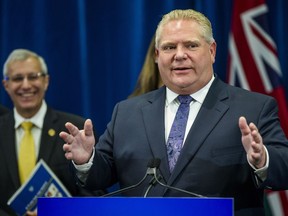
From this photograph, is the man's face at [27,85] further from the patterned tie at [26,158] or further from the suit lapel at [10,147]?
the patterned tie at [26,158]

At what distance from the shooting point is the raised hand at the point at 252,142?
2184mm

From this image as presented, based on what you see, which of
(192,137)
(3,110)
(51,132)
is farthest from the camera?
(3,110)

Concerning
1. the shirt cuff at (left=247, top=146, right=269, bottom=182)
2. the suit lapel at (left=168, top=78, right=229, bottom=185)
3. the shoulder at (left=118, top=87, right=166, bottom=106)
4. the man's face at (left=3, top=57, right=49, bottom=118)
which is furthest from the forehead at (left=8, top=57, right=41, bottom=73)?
the shirt cuff at (left=247, top=146, right=269, bottom=182)

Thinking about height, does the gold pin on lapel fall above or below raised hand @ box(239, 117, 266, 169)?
below

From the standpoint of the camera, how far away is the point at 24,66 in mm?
4160

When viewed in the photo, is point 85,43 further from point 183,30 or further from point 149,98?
point 183,30

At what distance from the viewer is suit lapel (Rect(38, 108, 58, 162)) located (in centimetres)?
390

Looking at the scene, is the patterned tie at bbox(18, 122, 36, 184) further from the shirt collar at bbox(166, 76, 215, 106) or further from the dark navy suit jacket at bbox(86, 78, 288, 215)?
the shirt collar at bbox(166, 76, 215, 106)

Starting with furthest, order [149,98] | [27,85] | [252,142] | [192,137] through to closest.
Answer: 1. [27,85]
2. [149,98]
3. [192,137]
4. [252,142]

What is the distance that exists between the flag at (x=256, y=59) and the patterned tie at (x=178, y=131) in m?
1.51

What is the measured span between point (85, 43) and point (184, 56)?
2.04 metres

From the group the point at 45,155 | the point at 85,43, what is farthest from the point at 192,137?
the point at 85,43

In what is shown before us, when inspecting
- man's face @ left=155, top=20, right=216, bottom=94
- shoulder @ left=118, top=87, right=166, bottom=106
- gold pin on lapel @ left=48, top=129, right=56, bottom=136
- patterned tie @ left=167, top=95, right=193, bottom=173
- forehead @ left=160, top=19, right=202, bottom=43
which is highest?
forehead @ left=160, top=19, right=202, bottom=43

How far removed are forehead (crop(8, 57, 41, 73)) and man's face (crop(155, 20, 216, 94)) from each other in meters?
1.66
